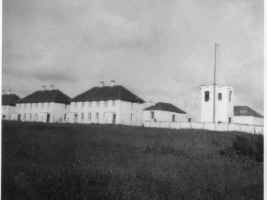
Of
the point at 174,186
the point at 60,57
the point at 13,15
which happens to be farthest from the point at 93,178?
the point at 13,15

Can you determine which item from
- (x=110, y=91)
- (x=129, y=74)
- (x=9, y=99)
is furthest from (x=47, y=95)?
(x=110, y=91)

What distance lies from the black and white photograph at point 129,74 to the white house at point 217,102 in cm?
7

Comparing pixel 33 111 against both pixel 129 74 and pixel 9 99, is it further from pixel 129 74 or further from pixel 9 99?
pixel 129 74

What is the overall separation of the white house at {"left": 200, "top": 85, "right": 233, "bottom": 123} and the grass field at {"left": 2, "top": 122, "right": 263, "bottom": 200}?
90 centimetres

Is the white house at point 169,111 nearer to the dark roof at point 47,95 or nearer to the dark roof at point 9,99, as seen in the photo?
the dark roof at point 47,95

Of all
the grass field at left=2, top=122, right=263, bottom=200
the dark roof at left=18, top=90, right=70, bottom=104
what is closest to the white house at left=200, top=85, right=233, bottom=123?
the grass field at left=2, top=122, right=263, bottom=200

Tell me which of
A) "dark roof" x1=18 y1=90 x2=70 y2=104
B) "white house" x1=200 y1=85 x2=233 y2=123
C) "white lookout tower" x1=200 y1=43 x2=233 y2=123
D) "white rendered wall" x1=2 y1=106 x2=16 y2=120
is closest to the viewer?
"white lookout tower" x1=200 y1=43 x2=233 y2=123

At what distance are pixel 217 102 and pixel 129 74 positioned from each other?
315 centimetres

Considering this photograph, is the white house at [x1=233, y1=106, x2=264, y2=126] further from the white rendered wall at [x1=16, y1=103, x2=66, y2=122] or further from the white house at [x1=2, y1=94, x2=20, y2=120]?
the white house at [x1=2, y1=94, x2=20, y2=120]

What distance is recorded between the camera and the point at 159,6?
520cm

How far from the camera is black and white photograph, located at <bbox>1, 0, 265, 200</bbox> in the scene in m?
4.71

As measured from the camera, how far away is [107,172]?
208 inches

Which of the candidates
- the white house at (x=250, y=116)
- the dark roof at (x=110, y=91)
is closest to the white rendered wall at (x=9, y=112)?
the dark roof at (x=110, y=91)

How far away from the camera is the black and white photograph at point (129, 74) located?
4.71 meters
